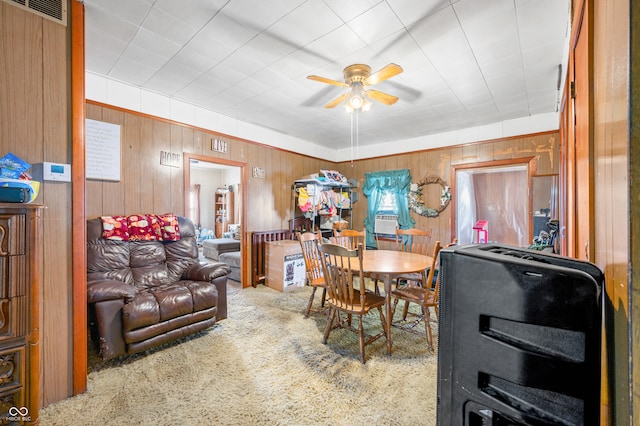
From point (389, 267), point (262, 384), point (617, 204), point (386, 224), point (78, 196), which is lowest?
point (262, 384)

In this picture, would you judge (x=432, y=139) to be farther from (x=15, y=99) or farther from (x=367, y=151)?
(x=15, y=99)

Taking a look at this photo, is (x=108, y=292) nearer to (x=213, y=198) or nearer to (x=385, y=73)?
(x=385, y=73)

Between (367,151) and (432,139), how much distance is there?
1357 mm

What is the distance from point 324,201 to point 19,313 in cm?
406

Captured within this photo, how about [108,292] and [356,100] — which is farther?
[356,100]

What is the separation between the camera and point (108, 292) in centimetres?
212

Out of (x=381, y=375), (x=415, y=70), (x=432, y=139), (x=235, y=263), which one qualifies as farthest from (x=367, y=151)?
(x=381, y=375)

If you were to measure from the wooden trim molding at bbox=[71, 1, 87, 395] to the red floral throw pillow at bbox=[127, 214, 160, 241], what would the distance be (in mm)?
1097

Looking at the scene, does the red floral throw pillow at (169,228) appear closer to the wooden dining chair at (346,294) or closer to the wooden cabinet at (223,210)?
the wooden dining chair at (346,294)

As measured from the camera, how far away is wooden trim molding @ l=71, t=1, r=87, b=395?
1.86 meters

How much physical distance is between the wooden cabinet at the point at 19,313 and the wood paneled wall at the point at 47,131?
34cm

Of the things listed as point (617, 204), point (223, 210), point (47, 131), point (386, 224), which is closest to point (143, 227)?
point (47, 131)

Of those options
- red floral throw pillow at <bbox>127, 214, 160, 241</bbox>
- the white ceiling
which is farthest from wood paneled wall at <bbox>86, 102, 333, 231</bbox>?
the white ceiling

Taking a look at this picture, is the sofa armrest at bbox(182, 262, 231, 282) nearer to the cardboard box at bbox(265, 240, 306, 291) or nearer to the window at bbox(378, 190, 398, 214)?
the cardboard box at bbox(265, 240, 306, 291)
